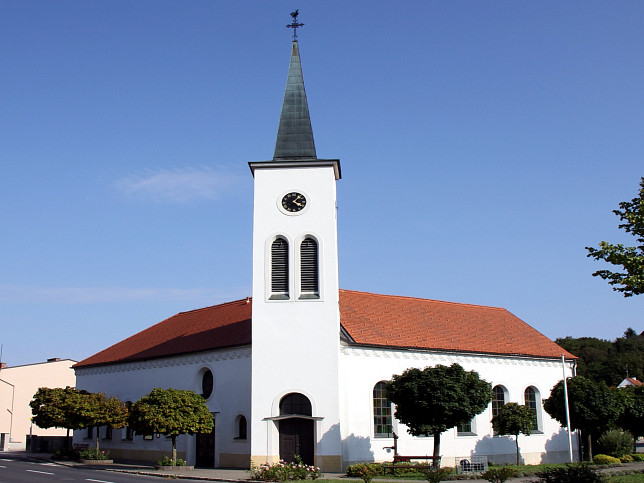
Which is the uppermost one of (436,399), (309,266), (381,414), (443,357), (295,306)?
(309,266)

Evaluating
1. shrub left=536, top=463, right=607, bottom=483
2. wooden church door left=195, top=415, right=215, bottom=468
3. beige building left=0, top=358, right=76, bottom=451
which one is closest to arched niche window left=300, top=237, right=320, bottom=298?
wooden church door left=195, top=415, right=215, bottom=468

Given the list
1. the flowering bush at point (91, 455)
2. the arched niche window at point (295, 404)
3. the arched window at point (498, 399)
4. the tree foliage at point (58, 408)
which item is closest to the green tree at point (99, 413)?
the tree foliage at point (58, 408)

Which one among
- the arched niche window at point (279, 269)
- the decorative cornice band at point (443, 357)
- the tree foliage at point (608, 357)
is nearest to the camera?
the arched niche window at point (279, 269)

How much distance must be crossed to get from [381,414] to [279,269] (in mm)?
9423

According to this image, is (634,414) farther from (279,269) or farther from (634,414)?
(279,269)

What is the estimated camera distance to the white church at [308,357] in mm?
30312

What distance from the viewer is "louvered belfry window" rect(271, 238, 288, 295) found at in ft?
104

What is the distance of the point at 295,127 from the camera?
34062mm

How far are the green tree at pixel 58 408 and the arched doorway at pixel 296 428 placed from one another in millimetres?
13854

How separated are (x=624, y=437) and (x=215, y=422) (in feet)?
77.8

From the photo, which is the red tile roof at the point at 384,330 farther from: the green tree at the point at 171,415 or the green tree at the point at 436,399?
the green tree at the point at 436,399

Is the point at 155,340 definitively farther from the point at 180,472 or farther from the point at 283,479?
the point at 283,479

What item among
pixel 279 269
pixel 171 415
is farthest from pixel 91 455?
pixel 279 269

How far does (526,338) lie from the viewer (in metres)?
42.7
